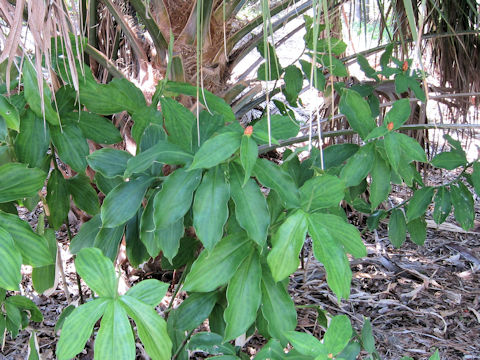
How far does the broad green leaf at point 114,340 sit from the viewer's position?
0.60m

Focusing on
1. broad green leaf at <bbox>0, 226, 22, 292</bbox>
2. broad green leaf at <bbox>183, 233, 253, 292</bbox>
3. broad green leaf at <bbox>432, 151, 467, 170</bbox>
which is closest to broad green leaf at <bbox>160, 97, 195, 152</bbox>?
broad green leaf at <bbox>183, 233, 253, 292</bbox>

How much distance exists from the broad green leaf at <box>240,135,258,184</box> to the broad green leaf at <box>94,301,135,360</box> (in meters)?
0.24

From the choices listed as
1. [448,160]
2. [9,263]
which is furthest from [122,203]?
[448,160]

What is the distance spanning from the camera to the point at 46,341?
4.66 ft

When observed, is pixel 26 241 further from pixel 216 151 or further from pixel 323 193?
pixel 323 193

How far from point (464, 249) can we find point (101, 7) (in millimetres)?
1661

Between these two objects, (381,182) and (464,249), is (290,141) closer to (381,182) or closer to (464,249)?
(381,182)

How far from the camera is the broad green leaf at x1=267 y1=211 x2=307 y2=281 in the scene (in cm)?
65

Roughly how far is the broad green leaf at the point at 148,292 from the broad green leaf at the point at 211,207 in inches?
3.5

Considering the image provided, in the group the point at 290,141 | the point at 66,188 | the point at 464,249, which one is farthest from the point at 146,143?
the point at 464,249

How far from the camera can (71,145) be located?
83 centimetres

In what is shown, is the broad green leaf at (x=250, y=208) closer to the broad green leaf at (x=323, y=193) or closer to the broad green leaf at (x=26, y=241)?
the broad green leaf at (x=323, y=193)

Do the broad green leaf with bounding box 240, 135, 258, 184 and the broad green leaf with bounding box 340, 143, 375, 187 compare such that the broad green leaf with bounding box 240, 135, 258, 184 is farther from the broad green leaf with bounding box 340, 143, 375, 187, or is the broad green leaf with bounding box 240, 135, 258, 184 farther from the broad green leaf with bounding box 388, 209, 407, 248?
the broad green leaf with bounding box 388, 209, 407, 248

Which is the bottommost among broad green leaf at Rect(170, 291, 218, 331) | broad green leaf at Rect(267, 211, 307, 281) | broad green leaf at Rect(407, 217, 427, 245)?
broad green leaf at Rect(407, 217, 427, 245)
